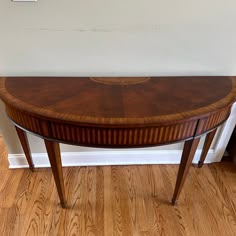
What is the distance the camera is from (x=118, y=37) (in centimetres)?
111

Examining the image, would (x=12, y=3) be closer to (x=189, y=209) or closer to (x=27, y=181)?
(x=27, y=181)

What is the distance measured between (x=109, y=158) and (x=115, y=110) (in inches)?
30.7

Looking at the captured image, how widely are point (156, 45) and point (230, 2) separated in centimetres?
41

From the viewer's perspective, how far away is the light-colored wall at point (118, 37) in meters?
1.03

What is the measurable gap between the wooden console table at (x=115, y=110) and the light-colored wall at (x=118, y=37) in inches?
4.2

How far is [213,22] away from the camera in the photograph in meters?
1.10

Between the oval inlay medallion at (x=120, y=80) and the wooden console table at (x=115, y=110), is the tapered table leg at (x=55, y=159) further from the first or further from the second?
the oval inlay medallion at (x=120, y=80)

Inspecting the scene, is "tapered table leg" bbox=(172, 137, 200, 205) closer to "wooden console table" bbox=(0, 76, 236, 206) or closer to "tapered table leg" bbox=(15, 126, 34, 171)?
"wooden console table" bbox=(0, 76, 236, 206)

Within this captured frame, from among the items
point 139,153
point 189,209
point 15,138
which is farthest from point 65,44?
point 189,209

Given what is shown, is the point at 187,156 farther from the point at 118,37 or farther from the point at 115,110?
the point at 118,37

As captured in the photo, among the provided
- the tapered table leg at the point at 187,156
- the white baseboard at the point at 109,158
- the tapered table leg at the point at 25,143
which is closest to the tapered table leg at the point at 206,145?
the white baseboard at the point at 109,158

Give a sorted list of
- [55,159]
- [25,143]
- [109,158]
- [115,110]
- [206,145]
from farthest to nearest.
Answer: [109,158]
[206,145]
[25,143]
[55,159]
[115,110]

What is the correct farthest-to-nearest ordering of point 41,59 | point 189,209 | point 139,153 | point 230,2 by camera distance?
point 139,153
point 189,209
point 41,59
point 230,2

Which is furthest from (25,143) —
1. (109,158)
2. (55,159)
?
(109,158)
